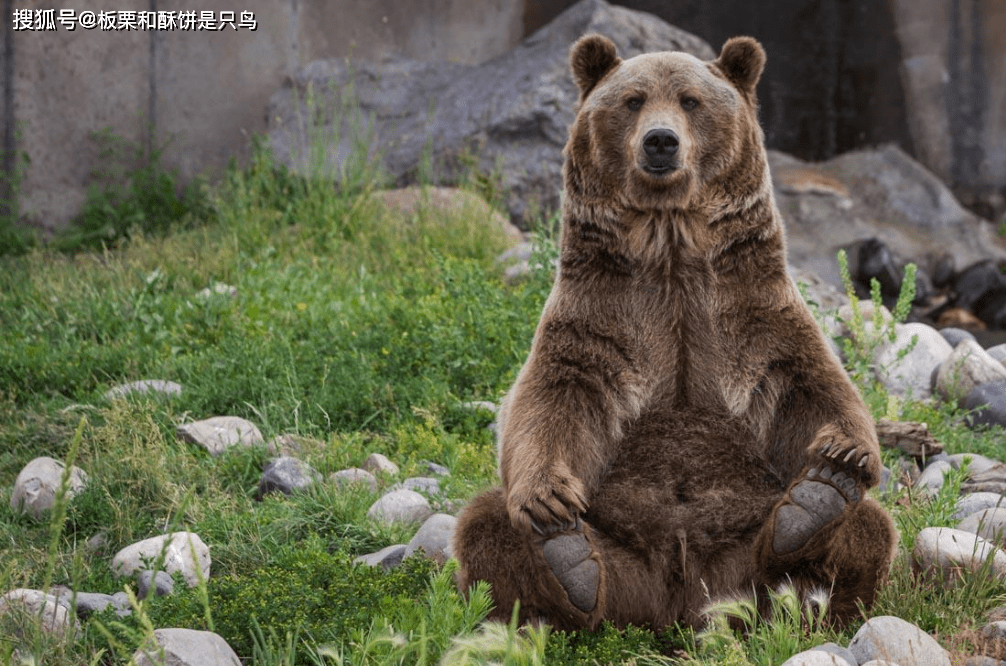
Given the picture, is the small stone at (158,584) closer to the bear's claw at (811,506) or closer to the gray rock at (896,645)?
the bear's claw at (811,506)

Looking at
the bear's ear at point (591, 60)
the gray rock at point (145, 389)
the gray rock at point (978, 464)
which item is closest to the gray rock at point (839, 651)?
the bear's ear at point (591, 60)

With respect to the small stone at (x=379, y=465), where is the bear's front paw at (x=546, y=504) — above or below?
above

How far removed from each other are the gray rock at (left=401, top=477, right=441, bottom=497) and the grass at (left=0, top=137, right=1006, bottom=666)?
4.4 inches

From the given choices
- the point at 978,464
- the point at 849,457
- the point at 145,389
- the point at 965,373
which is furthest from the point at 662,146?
the point at 965,373

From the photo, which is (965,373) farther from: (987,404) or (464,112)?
(464,112)

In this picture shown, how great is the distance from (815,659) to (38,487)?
3.25 metres

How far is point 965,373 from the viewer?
615cm

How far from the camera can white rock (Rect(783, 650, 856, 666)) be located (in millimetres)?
2590

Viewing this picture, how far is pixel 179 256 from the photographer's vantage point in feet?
26.2

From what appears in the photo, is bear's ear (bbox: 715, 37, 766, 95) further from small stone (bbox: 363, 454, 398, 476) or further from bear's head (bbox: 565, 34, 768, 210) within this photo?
small stone (bbox: 363, 454, 398, 476)

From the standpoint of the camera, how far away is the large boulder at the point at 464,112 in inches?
380

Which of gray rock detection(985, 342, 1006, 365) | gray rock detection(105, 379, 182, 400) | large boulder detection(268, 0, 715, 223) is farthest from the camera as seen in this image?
large boulder detection(268, 0, 715, 223)

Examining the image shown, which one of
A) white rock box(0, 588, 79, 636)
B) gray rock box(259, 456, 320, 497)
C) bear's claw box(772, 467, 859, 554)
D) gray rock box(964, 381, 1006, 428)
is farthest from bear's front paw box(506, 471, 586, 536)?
gray rock box(964, 381, 1006, 428)

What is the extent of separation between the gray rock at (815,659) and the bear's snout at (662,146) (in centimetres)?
135
